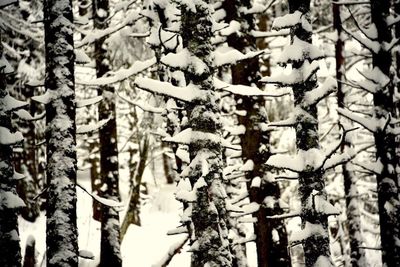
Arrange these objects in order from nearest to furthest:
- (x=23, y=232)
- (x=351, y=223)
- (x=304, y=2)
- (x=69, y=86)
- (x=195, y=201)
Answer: (x=195, y=201) → (x=304, y=2) → (x=69, y=86) → (x=351, y=223) → (x=23, y=232)

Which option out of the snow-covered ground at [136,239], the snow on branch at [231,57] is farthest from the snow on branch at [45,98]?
the snow-covered ground at [136,239]

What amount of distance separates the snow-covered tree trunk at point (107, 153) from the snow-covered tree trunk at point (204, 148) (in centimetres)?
553

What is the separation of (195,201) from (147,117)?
5973 mm

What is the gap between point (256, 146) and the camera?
→ 8.91 m

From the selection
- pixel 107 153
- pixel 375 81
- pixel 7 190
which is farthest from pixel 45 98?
pixel 375 81

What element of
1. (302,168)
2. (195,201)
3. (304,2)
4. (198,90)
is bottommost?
(195,201)

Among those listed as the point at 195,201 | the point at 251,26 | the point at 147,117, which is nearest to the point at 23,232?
the point at 147,117

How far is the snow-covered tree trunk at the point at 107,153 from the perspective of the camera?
10.4 m

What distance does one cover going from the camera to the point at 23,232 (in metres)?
16.4

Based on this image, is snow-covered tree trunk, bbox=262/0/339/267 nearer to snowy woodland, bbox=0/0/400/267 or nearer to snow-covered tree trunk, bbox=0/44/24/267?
snowy woodland, bbox=0/0/400/267

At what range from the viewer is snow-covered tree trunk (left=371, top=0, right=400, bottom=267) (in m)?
7.53

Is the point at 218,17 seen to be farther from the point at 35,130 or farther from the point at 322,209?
the point at 35,130

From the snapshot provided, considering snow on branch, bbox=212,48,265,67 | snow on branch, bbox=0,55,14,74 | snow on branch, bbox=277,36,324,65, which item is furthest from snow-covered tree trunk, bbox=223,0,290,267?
snow on branch, bbox=0,55,14,74

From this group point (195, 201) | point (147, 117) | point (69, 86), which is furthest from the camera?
point (147, 117)
